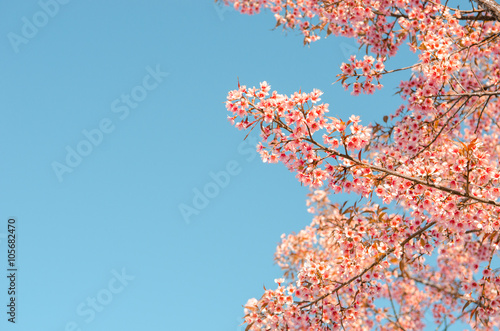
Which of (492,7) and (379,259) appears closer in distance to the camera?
(379,259)

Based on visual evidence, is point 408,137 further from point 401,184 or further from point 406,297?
point 406,297

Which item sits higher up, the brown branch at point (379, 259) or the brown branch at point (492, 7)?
the brown branch at point (492, 7)

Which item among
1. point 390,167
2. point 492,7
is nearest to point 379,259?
point 390,167

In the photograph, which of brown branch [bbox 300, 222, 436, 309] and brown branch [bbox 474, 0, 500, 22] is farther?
brown branch [bbox 474, 0, 500, 22]

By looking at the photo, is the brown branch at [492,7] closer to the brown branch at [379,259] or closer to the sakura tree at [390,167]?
the sakura tree at [390,167]

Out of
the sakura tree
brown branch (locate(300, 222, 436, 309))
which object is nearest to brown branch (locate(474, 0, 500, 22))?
the sakura tree

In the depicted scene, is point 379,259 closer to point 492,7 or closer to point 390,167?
point 390,167

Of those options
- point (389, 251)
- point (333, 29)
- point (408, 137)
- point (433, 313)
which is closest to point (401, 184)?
point (389, 251)

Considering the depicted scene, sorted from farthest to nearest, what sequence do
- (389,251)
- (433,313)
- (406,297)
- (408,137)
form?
1. (406,297)
2. (433,313)
3. (408,137)
4. (389,251)

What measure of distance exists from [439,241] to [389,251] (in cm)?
54

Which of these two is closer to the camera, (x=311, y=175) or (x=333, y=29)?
(x=311, y=175)

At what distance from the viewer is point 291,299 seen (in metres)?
4.12

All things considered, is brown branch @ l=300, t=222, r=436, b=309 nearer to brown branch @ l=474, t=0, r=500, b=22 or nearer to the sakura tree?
the sakura tree

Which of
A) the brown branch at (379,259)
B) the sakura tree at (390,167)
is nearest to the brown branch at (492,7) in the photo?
the sakura tree at (390,167)
